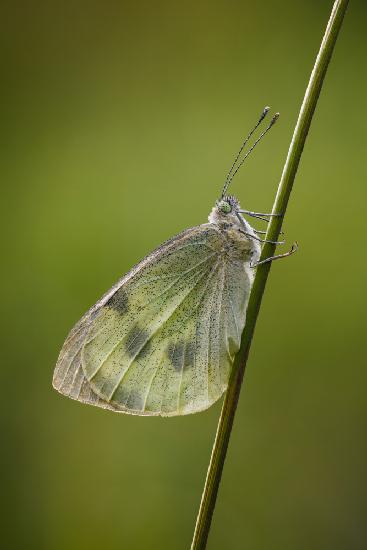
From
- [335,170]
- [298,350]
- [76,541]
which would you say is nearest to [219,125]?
[335,170]

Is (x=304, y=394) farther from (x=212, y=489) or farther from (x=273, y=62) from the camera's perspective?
(x=212, y=489)

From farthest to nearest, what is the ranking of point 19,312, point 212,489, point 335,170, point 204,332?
point 19,312
point 335,170
point 204,332
point 212,489

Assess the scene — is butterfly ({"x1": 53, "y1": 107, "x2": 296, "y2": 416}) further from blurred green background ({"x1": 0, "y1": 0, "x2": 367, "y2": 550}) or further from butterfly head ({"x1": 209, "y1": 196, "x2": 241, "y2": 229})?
blurred green background ({"x1": 0, "y1": 0, "x2": 367, "y2": 550})

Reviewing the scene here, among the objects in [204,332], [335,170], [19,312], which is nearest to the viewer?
[204,332]

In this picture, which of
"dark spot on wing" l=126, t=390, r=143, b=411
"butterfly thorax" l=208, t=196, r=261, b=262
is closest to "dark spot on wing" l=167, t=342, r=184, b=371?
"dark spot on wing" l=126, t=390, r=143, b=411

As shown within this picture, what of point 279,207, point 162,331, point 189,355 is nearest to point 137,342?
point 162,331

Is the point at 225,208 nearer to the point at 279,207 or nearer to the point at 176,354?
the point at 176,354

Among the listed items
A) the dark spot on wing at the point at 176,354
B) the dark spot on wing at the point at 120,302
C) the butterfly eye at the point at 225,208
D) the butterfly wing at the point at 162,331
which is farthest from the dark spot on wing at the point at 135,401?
the butterfly eye at the point at 225,208
